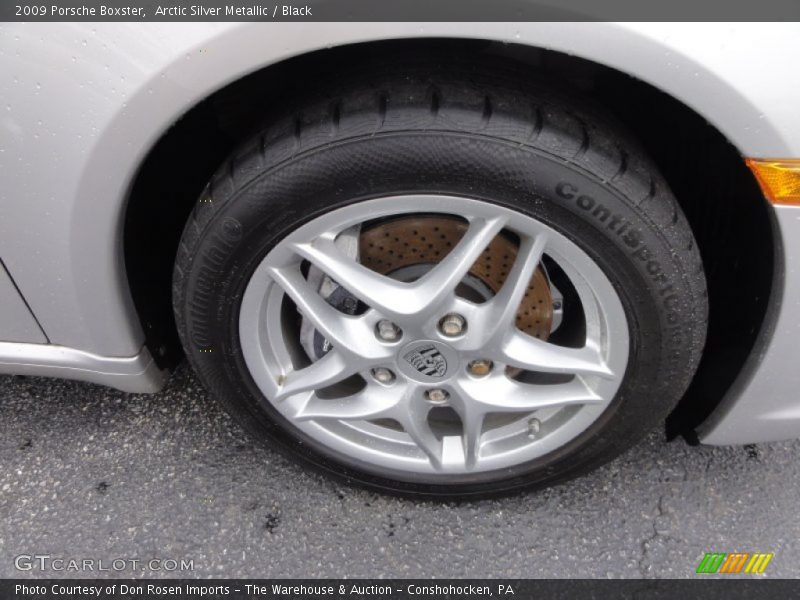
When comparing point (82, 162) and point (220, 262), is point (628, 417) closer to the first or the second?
point (220, 262)

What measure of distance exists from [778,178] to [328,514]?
1.16 meters

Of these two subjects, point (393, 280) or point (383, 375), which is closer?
point (393, 280)

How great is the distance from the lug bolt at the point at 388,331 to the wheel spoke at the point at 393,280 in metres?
0.07

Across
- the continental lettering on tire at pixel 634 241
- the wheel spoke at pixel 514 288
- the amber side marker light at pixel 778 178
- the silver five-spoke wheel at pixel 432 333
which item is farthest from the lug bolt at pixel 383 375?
the amber side marker light at pixel 778 178

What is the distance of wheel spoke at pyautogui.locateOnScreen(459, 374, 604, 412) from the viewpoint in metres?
1.44

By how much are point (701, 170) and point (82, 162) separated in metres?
1.12

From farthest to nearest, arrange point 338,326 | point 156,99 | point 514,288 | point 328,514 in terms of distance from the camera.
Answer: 1. point 328,514
2. point 338,326
3. point 514,288
4. point 156,99

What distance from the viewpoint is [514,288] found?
129 cm

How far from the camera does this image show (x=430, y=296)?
129 centimetres

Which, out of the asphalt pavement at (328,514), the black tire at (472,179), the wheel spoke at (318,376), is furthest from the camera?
the asphalt pavement at (328,514)

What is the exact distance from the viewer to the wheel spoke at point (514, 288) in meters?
1.23

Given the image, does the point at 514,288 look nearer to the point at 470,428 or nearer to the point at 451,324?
the point at 451,324
